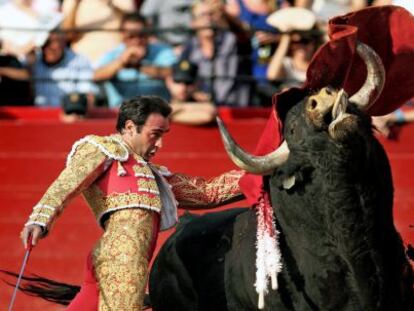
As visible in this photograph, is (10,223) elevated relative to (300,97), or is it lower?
lower

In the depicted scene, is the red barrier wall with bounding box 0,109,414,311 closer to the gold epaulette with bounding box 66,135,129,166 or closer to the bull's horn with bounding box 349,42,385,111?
the gold epaulette with bounding box 66,135,129,166

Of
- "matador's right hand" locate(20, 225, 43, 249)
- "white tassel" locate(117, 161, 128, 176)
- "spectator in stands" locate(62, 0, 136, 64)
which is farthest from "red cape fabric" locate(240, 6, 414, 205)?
"spectator in stands" locate(62, 0, 136, 64)

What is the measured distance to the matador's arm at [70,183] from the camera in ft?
13.9

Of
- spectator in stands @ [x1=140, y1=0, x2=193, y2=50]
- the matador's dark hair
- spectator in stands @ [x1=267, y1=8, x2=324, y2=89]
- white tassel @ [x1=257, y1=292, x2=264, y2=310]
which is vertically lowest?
white tassel @ [x1=257, y1=292, x2=264, y2=310]

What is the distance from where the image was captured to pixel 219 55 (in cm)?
731

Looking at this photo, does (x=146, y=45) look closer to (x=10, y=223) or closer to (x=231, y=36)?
(x=231, y=36)

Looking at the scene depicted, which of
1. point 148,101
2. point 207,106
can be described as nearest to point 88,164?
point 148,101

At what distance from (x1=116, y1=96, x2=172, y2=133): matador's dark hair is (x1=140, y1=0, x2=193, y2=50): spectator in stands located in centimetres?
294

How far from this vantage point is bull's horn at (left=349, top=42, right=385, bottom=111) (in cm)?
422

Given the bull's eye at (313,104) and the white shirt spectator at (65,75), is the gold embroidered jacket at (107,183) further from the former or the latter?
the white shirt spectator at (65,75)

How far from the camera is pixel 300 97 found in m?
4.39

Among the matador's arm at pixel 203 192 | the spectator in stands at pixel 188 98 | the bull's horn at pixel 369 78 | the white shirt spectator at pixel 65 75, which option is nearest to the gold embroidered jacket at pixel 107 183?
the matador's arm at pixel 203 192

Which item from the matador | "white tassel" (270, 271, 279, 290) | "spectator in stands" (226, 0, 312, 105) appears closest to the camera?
"white tassel" (270, 271, 279, 290)

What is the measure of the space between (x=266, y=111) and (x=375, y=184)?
316 cm
